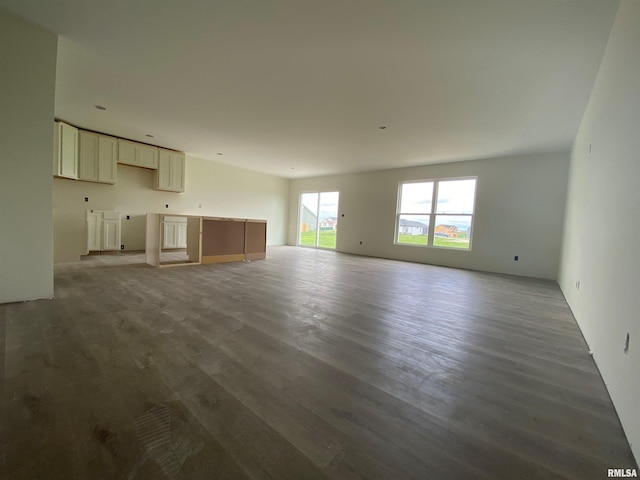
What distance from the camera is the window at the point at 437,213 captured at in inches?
252

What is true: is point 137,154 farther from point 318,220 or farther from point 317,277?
point 318,220

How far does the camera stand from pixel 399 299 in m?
3.25

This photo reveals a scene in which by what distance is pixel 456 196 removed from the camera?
6535 mm

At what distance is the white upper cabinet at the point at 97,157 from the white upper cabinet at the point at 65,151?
0.12 metres

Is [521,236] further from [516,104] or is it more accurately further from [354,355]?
[354,355]

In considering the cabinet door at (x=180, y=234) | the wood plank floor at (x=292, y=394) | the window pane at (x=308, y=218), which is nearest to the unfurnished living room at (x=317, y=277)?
the wood plank floor at (x=292, y=394)

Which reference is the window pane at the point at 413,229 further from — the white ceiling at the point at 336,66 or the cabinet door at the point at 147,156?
the cabinet door at the point at 147,156

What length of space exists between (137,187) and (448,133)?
7.24 meters

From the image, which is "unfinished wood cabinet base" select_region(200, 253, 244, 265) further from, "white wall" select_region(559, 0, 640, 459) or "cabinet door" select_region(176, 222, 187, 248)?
"white wall" select_region(559, 0, 640, 459)

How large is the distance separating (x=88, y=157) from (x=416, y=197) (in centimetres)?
792

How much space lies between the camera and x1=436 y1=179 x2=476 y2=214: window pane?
6.33 m

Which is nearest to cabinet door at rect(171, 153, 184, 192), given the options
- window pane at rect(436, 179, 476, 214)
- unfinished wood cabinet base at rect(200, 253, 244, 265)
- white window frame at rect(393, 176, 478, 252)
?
unfinished wood cabinet base at rect(200, 253, 244, 265)

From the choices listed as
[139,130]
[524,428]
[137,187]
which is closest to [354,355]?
[524,428]

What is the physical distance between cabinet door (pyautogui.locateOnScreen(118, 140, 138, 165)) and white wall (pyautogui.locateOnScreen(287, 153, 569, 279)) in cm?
650
